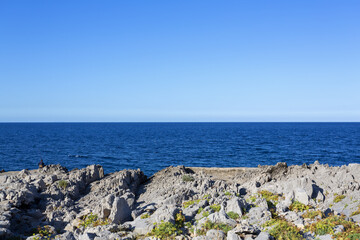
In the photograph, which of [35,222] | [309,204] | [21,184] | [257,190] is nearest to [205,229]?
[309,204]

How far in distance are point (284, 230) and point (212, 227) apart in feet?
10.3

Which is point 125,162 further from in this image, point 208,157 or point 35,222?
point 35,222

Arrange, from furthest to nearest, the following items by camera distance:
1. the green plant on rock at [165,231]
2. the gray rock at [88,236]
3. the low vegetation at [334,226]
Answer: the green plant on rock at [165,231], the gray rock at [88,236], the low vegetation at [334,226]

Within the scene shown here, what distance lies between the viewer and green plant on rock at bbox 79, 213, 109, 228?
52.4 ft

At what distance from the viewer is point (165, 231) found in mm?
13594

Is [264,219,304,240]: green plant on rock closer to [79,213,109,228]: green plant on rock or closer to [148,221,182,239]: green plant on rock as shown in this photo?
[148,221,182,239]: green plant on rock

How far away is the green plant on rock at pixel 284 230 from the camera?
472 inches

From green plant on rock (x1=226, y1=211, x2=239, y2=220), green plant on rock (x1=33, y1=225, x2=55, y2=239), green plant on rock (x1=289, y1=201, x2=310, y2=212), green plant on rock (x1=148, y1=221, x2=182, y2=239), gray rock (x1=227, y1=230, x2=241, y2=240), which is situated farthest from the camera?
green plant on rock (x1=289, y1=201, x2=310, y2=212)

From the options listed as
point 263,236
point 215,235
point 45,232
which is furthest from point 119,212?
point 263,236

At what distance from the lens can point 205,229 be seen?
13.5m

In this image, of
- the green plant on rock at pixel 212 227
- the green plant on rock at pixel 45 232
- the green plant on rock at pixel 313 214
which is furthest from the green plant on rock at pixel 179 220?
the green plant on rock at pixel 45 232

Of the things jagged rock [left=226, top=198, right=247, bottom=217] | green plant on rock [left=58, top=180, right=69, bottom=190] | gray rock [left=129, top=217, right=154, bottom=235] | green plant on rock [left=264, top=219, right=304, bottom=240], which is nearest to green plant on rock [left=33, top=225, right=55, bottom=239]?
gray rock [left=129, top=217, right=154, bottom=235]

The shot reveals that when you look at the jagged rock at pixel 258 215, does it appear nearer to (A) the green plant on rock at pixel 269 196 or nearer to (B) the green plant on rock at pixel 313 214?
(B) the green plant on rock at pixel 313 214

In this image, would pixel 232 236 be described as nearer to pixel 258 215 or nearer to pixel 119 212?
pixel 258 215
